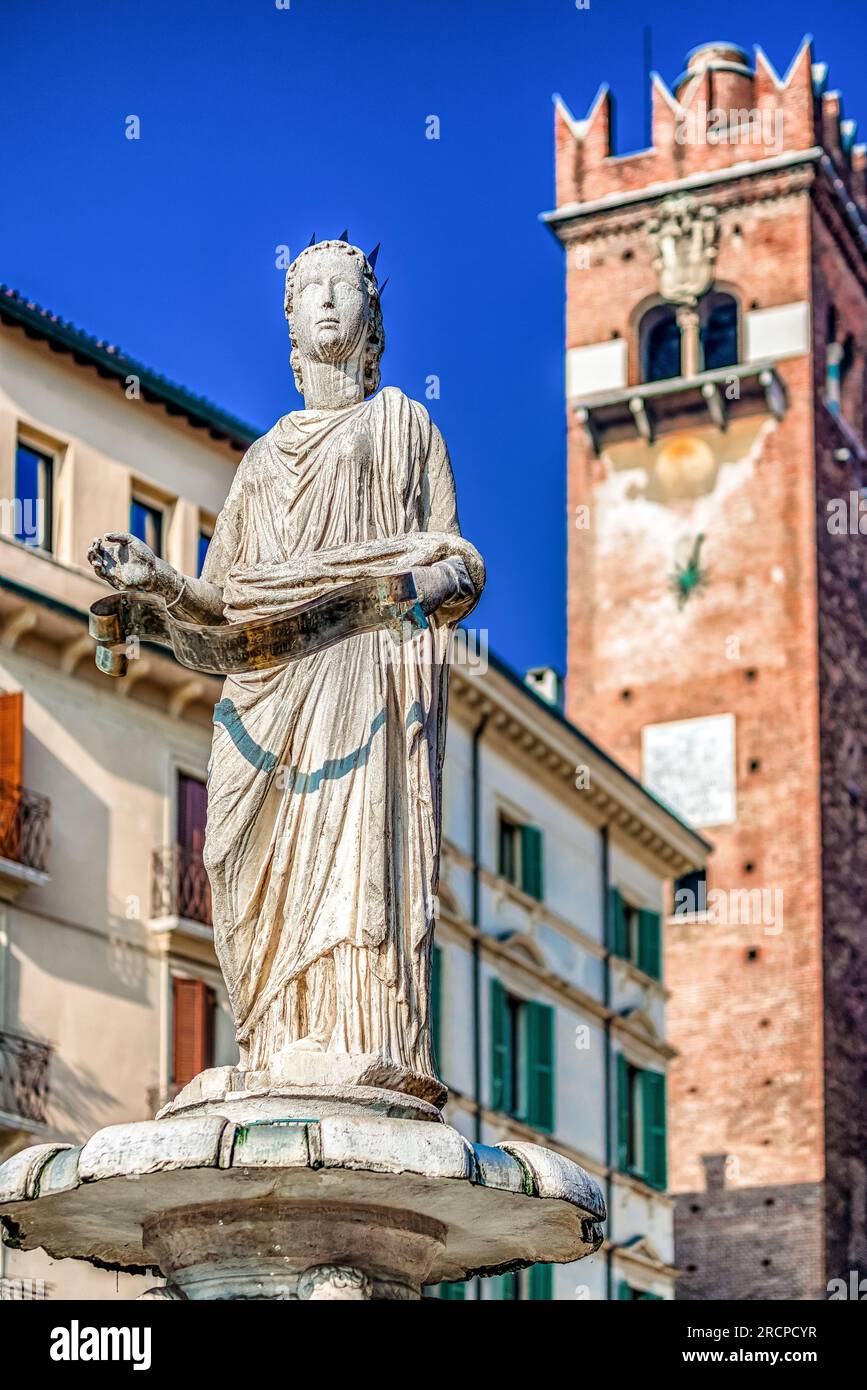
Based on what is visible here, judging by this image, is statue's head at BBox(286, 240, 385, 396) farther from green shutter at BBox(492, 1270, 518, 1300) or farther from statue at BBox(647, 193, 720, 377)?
statue at BBox(647, 193, 720, 377)

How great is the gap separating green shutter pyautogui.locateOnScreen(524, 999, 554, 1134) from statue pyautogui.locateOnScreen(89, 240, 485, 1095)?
112 ft

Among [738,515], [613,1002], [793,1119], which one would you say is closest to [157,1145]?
[613,1002]

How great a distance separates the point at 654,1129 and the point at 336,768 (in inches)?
1582

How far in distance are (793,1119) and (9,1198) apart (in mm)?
52152

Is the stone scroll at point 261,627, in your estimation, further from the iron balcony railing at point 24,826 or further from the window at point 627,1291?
the window at point 627,1291

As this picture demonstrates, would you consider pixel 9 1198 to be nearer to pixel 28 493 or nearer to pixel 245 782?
pixel 245 782

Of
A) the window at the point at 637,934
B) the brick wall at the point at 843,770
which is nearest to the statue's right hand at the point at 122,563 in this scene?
the window at the point at 637,934

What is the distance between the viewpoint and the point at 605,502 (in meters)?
66.4

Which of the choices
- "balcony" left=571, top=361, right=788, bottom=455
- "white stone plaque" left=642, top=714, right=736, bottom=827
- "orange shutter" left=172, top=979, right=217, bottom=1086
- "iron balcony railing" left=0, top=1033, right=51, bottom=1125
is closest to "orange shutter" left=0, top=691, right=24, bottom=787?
"iron balcony railing" left=0, top=1033, right=51, bottom=1125

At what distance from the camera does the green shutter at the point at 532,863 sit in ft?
152

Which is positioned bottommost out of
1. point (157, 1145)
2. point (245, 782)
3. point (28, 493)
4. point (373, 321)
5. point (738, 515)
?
point (157, 1145)

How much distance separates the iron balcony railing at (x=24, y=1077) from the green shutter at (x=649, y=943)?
18.5 meters

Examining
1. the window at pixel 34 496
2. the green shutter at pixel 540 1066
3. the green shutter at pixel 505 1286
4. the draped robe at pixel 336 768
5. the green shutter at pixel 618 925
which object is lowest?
the draped robe at pixel 336 768

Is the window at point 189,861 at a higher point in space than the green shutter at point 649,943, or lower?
lower
